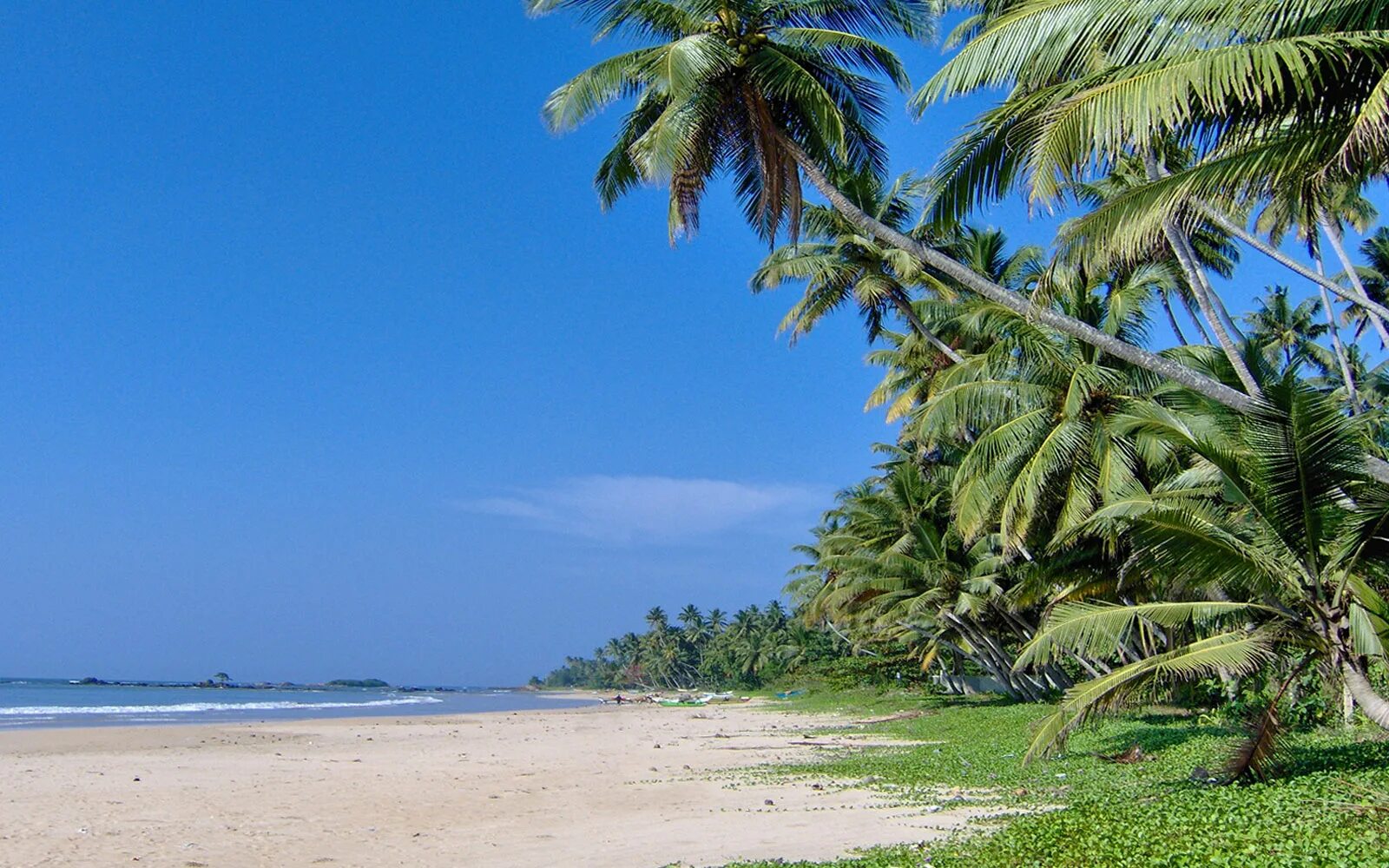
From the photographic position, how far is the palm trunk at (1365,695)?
24.7ft

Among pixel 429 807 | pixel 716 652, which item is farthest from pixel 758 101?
pixel 716 652

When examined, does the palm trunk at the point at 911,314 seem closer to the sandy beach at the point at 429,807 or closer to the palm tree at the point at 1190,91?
the sandy beach at the point at 429,807

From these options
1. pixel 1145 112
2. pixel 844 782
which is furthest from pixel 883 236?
pixel 844 782

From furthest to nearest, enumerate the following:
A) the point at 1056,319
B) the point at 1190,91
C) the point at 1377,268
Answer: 1. the point at 1377,268
2. the point at 1056,319
3. the point at 1190,91

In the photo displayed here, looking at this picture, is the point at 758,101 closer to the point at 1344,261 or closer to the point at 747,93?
the point at 747,93

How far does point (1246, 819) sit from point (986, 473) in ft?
30.2

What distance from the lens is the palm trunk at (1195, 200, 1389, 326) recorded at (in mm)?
8227

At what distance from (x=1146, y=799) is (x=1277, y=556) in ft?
8.04

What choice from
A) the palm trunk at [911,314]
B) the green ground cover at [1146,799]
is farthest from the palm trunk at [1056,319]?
the palm trunk at [911,314]

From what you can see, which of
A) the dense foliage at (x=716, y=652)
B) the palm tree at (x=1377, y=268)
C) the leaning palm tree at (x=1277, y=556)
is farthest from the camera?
the dense foliage at (x=716, y=652)

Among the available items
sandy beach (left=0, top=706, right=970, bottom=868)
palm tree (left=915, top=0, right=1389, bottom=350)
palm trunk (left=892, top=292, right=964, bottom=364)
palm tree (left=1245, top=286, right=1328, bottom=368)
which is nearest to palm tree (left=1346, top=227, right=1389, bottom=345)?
palm tree (left=1245, top=286, right=1328, bottom=368)

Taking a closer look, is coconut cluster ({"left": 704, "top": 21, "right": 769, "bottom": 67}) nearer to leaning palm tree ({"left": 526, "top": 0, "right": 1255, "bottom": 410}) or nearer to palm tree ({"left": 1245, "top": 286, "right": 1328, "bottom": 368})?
leaning palm tree ({"left": 526, "top": 0, "right": 1255, "bottom": 410})

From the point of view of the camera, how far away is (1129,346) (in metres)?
8.99

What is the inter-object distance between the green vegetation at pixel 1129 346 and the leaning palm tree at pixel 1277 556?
0.09 feet
